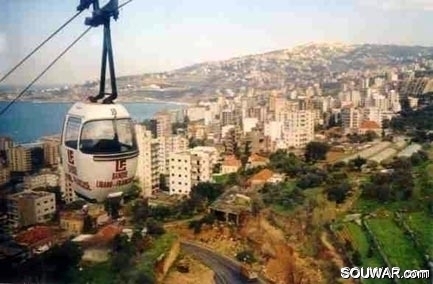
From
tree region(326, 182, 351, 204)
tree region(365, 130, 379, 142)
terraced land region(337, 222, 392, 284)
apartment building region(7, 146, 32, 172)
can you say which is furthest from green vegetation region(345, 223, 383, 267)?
apartment building region(7, 146, 32, 172)

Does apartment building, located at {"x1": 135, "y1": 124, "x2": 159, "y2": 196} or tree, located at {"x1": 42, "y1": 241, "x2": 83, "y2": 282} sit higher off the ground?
apartment building, located at {"x1": 135, "y1": 124, "x2": 159, "y2": 196}

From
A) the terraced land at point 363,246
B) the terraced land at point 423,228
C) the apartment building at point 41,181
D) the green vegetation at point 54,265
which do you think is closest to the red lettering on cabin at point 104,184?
the apartment building at point 41,181

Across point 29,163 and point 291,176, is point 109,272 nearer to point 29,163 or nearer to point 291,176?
point 29,163

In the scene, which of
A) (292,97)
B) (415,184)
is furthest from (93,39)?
(415,184)

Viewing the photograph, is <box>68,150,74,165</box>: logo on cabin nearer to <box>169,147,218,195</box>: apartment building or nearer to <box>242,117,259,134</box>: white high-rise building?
<box>169,147,218,195</box>: apartment building

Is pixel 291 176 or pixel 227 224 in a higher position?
pixel 291 176

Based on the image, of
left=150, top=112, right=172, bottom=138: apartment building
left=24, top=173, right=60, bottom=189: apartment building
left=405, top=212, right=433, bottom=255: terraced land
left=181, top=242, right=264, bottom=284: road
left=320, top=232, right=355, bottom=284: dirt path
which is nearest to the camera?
left=405, top=212, right=433, bottom=255: terraced land

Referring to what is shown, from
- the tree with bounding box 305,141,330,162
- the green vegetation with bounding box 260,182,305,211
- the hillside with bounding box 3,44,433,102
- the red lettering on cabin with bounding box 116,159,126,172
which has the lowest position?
the green vegetation with bounding box 260,182,305,211

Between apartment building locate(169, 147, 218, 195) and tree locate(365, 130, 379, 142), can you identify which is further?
apartment building locate(169, 147, 218, 195)
